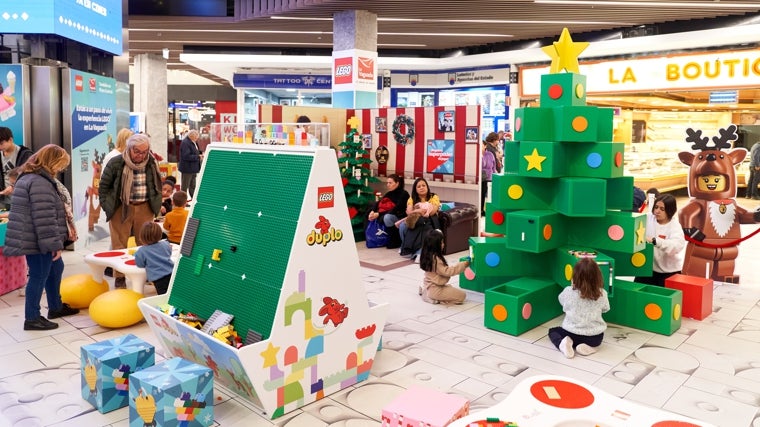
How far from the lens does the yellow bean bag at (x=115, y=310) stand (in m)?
5.00

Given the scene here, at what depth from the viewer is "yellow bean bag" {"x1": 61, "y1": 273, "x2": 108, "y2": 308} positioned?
18.2 ft

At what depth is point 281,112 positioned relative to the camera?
9547 millimetres

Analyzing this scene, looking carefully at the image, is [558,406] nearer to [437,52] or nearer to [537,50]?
[537,50]

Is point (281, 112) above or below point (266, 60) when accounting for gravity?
below

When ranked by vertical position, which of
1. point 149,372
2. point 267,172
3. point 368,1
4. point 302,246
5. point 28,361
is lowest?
point 28,361

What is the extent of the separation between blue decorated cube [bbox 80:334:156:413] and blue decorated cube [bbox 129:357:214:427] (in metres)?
0.33

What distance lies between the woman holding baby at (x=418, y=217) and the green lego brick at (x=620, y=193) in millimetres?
2765

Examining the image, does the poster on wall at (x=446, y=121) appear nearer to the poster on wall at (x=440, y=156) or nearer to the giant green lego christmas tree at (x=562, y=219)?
the poster on wall at (x=440, y=156)

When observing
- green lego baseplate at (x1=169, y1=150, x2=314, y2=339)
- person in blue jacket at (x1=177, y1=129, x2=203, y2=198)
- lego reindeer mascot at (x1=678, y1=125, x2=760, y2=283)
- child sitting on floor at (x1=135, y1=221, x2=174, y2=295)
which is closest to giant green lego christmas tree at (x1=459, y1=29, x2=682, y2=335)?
lego reindeer mascot at (x1=678, y1=125, x2=760, y2=283)

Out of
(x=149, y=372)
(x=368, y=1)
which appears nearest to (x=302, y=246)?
(x=149, y=372)

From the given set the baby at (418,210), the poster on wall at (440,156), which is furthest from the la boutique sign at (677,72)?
the baby at (418,210)

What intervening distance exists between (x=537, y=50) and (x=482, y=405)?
12308 mm

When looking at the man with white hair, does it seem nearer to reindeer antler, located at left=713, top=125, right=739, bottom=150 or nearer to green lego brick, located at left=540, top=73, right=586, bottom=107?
green lego brick, located at left=540, top=73, right=586, bottom=107

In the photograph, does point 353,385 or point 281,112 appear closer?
point 353,385
